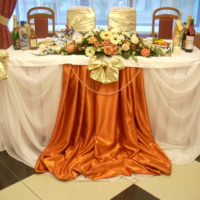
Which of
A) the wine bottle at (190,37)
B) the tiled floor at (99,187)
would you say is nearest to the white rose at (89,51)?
the wine bottle at (190,37)

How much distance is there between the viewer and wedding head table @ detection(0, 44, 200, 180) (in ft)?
6.07

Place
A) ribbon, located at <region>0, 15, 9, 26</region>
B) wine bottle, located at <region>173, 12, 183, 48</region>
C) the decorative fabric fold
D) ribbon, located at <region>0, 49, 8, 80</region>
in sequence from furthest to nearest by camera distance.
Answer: ribbon, located at <region>0, 15, 9, 26</region>
the decorative fabric fold
wine bottle, located at <region>173, 12, 183, 48</region>
ribbon, located at <region>0, 49, 8, 80</region>

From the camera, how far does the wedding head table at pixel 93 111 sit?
1.85 metres

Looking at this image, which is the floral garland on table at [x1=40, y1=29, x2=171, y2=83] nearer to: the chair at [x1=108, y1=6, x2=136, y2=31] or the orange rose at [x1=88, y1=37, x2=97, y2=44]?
the orange rose at [x1=88, y1=37, x2=97, y2=44]

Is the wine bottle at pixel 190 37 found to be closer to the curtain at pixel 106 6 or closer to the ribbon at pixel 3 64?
the ribbon at pixel 3 64

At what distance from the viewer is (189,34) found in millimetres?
1994

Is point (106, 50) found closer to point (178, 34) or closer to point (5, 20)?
point (178, 34)

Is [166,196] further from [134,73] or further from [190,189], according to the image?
[134,73]

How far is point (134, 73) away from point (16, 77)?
32.4 inches

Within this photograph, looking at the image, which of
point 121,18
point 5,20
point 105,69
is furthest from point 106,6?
point 105,69

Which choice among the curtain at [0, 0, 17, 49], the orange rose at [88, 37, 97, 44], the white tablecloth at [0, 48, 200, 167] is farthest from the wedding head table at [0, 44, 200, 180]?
the curtain at [0, 0, 17, 49]

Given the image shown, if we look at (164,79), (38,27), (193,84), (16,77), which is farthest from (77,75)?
(38,27)

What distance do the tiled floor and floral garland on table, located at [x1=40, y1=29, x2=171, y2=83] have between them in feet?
2.28

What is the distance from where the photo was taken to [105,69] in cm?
182
